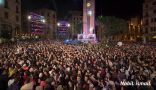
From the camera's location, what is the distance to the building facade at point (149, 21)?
67531mm

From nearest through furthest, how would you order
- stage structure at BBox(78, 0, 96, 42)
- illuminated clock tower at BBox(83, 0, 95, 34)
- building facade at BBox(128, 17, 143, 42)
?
stage structure at BBox(78, 0, 96, 42), illuminated clock tower at BBox(83, 0, 95, 34), building facade at BBox(128, 17, 143, 42)

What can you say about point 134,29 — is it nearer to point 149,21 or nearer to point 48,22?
point 149,21

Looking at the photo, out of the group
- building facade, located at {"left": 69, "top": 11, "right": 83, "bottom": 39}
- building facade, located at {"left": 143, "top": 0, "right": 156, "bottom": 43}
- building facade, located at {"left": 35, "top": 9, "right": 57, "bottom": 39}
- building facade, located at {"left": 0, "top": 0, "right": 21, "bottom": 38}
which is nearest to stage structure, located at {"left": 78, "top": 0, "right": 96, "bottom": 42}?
building facade, located at {"left": 143, "top": 0, "right": 156, "bottom": 43}

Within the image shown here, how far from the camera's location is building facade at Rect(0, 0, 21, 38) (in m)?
52.2

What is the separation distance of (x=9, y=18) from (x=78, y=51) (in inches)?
1350

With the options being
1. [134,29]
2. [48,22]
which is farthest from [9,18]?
[48,22]

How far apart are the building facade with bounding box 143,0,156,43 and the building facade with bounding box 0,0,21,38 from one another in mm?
36677

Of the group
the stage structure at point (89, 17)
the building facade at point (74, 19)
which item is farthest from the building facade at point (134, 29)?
the building facade at point (74, 19)

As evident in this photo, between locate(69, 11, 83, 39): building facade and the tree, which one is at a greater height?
locate(69, 11, 83, 39): building facade

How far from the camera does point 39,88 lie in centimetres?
980

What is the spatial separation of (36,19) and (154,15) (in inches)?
2781

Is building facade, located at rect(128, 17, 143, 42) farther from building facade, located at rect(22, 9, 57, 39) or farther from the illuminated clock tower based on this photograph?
building facade, located at rect(22, 9, 57, 39)

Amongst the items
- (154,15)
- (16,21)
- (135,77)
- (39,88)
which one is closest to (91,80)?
(135,77)

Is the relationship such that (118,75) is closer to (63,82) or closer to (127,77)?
(127,77)
